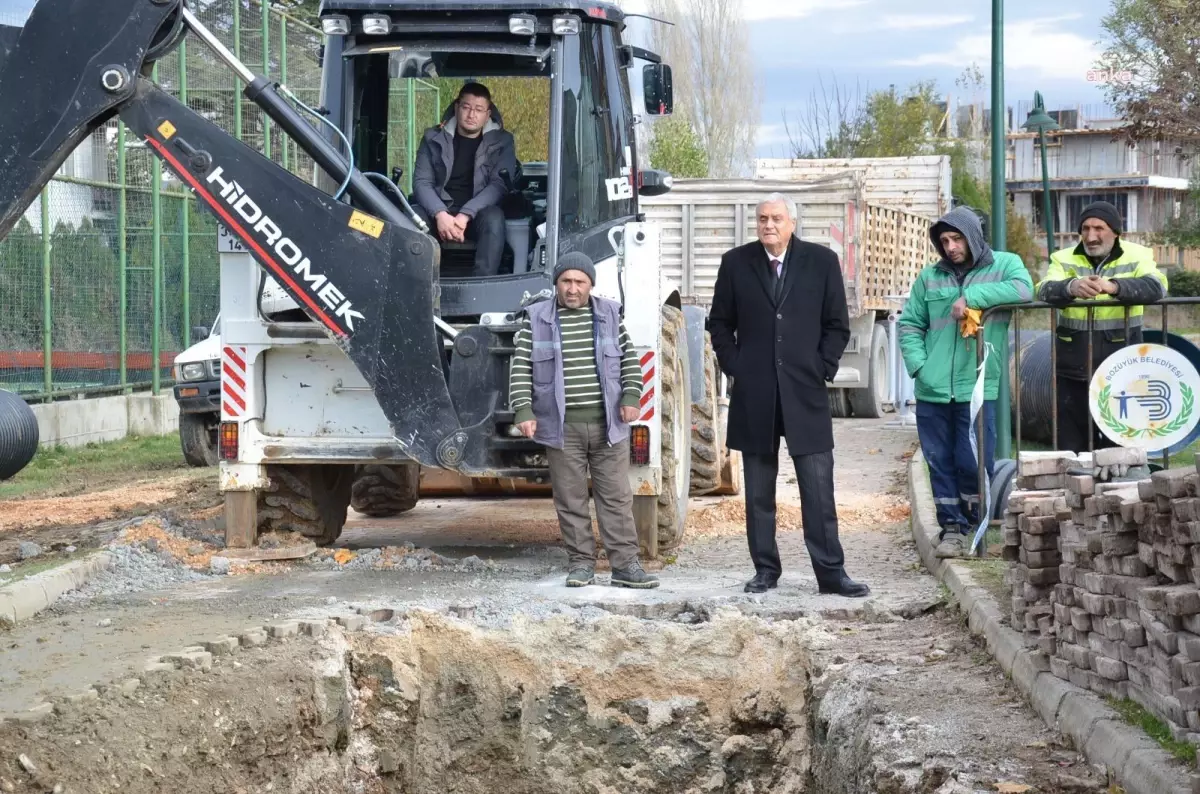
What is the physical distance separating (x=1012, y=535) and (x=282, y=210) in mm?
4264

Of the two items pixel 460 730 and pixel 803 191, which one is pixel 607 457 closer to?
pixel 460 730

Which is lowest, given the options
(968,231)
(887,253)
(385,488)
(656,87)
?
(385,488)

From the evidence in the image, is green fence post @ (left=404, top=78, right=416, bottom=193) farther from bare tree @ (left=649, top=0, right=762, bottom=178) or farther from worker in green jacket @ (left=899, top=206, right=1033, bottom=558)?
bare tree @ (left=649, top=0, right=762, bottom=178)

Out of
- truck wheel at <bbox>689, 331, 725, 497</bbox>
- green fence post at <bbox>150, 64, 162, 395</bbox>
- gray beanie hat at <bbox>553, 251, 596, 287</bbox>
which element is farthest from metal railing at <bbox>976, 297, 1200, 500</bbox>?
green fence post at <bbox>150, 64, 162, 395</bbox>

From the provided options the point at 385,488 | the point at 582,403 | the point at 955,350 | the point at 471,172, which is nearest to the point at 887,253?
the point at 385,488

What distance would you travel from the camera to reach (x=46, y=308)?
15367mm

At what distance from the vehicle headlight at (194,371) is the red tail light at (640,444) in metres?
6.13

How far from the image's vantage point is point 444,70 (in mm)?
9430

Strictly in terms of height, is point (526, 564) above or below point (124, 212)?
below

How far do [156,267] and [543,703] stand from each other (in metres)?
12.2

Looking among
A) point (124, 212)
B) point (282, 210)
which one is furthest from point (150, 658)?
point (124, 212)

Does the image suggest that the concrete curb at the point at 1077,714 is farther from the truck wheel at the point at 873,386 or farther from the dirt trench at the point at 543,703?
the truck wheel at the point at 873,386

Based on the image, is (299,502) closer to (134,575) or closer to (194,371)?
(134,575)

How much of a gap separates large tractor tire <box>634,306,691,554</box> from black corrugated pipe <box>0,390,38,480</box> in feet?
16.4
